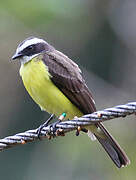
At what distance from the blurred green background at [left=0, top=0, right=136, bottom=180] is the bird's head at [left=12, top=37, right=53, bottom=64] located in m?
3.53

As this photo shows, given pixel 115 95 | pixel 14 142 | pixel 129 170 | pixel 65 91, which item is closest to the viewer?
pixel 14 142

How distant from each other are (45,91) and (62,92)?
0.19 meters

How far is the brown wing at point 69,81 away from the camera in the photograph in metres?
6.72

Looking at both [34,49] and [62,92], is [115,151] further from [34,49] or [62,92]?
[34,49]

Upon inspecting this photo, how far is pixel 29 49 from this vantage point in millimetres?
7195

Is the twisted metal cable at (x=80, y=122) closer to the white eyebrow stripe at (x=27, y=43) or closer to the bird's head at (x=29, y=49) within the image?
the bird's head at (x=29, y=49)

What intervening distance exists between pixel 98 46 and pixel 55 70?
6.96 meters

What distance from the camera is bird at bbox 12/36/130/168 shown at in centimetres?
670

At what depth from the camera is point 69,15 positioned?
12.8m

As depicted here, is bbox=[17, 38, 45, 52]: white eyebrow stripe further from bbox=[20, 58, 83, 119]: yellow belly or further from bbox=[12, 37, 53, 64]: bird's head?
bbox=[20, 58, 83, 119]: yellow belly

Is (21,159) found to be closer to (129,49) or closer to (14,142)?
(129,49)

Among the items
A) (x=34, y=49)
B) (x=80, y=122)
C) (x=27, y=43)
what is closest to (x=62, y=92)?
(x=34, y=49)

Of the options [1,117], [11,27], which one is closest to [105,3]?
[11,27]

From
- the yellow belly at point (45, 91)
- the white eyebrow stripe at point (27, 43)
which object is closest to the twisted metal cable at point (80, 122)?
the yellow belly at point (45, 91)
